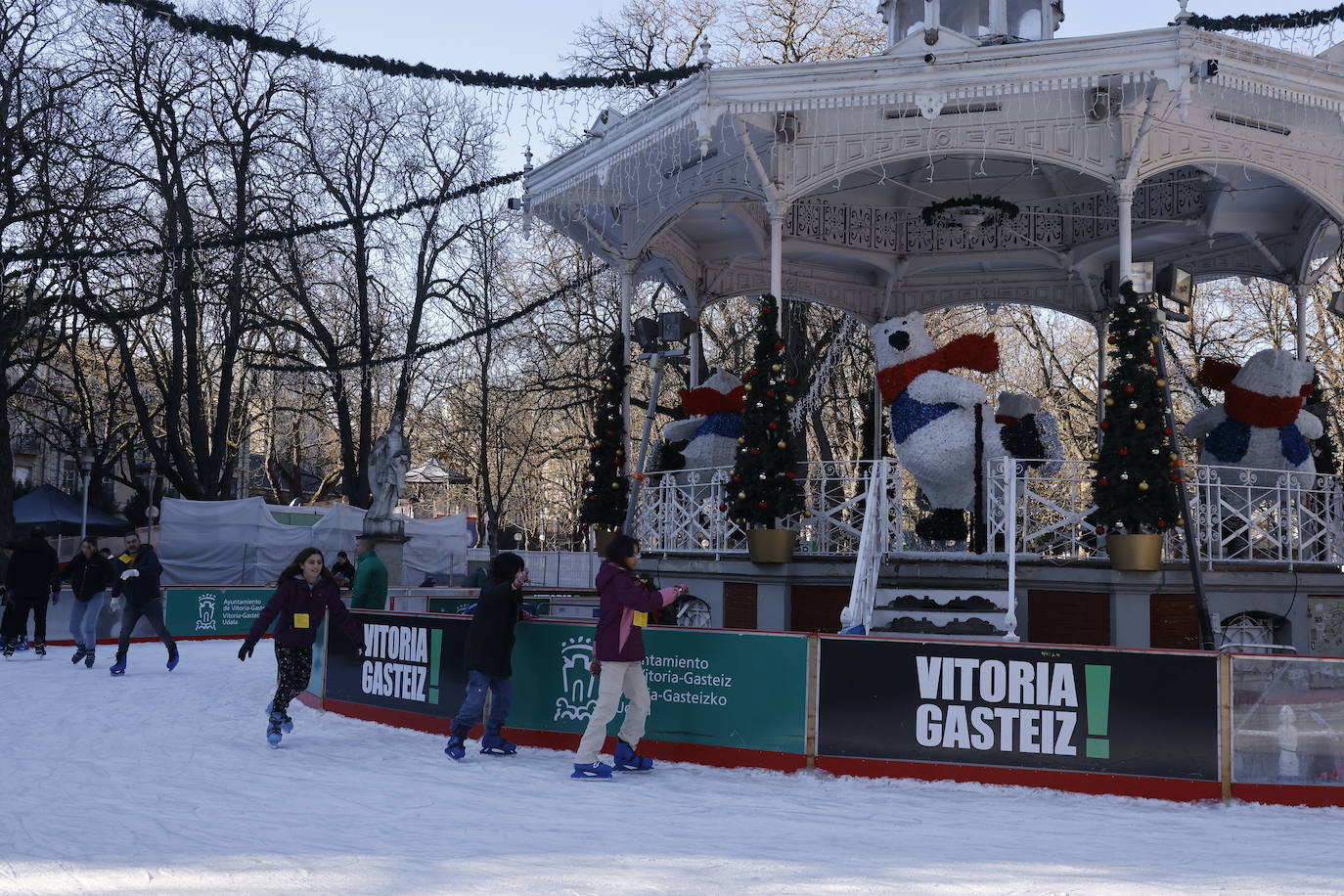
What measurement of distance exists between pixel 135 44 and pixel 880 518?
867 inches

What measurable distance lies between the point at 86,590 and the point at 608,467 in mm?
6739

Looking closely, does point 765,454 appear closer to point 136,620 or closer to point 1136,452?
point 1136,452

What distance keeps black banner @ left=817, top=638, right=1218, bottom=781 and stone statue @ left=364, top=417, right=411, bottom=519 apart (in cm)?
1757

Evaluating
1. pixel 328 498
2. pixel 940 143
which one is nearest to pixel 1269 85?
pixel 940 143

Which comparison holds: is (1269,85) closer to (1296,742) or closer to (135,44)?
(1296,742)

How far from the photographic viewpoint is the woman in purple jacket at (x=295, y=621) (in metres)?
9.86

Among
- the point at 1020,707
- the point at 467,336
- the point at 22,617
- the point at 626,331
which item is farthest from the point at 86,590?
the point at 1020,707

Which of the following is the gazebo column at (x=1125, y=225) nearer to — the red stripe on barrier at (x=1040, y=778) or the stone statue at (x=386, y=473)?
the red stripe on barrier at (x=1040, y=778)

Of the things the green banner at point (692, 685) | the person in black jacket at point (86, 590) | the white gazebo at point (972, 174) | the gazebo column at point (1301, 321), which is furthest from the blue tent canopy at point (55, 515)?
the gazebo column at point (1301, 321)

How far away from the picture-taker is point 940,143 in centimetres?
Result: 1307

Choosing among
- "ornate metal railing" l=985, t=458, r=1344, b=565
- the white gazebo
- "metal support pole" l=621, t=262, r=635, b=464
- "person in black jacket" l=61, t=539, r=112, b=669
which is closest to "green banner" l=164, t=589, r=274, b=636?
"person in black jacket" l=61, t=539, r=112, b=669

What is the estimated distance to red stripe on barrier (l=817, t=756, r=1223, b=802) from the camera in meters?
7.81

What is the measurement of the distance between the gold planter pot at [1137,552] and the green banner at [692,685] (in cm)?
393

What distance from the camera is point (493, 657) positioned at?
9.15 m
